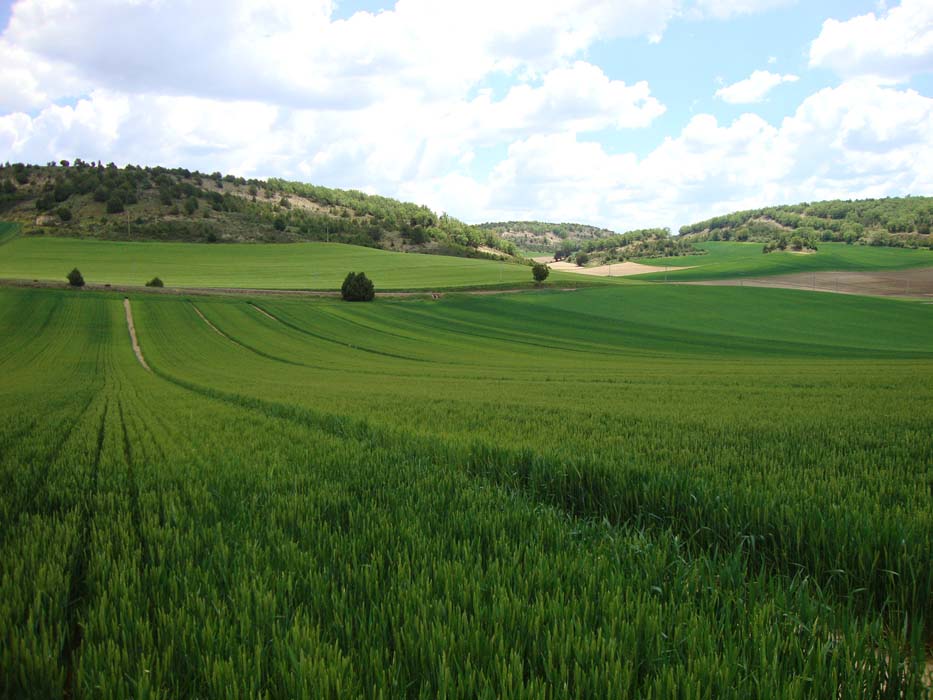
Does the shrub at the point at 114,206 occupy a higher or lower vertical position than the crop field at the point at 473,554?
higher

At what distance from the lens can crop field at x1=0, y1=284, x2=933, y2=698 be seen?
271cm

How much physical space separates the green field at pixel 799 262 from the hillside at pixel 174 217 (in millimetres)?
56911

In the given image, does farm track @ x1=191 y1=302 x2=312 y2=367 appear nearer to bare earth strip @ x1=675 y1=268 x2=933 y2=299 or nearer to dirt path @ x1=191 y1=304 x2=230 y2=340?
dirt path @ x1=191 y1=304 x2=230 y2=340

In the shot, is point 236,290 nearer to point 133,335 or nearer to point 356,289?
point 356,289

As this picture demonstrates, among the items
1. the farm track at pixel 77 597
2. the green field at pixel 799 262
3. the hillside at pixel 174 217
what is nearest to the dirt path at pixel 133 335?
the farm track at pixel 77 597

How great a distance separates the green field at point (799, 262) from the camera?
4985 inches

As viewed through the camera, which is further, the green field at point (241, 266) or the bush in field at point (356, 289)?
the green field at point (241, 266)

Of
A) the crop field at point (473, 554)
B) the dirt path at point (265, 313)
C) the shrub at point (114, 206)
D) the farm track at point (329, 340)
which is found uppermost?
the shrub at point (114, 206)

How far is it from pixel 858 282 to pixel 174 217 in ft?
535

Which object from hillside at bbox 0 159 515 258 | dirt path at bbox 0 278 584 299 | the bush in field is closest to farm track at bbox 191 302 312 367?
dirt path at bbox 0 278 584 299

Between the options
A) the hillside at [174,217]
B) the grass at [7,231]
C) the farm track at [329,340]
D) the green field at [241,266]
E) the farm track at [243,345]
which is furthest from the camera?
the hillside at [174,217]

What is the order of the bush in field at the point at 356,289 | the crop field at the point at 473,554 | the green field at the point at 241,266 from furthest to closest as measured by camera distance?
the green field at the point at 241,266, the bush in field at the point at 356,289, the crop field at the point at 473,554

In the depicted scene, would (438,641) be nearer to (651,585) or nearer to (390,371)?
(651,585)

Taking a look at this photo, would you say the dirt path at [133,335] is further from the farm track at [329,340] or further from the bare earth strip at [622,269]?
the bare earth strip at [622,269]
